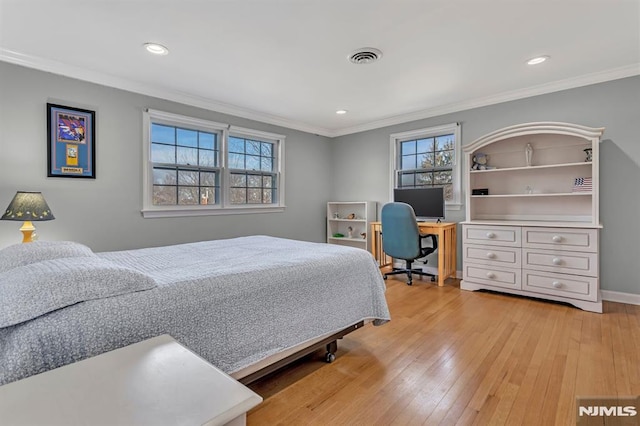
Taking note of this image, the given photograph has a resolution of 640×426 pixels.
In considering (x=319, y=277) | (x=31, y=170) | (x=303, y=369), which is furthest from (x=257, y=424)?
(x=31, y=170)

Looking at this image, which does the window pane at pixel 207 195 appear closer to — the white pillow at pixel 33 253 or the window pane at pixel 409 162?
the white pillow at pixel 33 253

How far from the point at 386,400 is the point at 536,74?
3.54 metres

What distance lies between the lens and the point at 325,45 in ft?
8.57

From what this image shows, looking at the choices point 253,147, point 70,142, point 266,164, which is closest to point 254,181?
point 266,164

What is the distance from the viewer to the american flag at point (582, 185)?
3255 millimetres

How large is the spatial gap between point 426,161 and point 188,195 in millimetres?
3429

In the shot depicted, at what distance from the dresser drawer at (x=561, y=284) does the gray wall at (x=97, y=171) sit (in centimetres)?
355

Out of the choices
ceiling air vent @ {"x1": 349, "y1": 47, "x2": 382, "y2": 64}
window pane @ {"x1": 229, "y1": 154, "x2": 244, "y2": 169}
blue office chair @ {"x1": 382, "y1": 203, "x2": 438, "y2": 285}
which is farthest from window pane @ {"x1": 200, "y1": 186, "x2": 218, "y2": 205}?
ceiling air vent @ {"x1": 349, "y1": 47, "x2": 382, "y2": 64}

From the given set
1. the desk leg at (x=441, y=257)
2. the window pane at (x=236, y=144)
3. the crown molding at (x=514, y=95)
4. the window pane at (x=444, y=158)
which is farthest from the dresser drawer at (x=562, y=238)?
the window pane at (x=236, y=144)

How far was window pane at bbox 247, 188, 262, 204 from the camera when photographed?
4598 mm

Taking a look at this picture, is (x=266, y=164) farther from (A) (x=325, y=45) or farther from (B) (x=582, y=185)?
(B) (x=582, y=185)

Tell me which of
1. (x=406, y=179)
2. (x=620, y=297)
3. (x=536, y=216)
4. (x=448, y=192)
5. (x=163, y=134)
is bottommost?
(x=620, y=297)

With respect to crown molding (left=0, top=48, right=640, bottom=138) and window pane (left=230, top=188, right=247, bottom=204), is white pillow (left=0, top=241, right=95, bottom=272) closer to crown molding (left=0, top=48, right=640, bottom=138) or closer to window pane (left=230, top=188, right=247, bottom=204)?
crown molding (left=0, top=48, right=640, bottom=138)

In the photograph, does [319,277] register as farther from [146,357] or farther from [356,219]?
[356,219]
